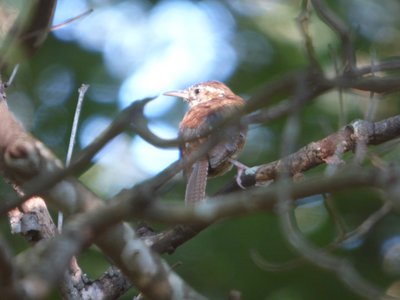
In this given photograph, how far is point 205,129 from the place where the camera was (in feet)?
15.9

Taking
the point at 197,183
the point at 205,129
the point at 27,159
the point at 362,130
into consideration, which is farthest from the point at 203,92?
the point at 27,159

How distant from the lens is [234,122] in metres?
2.87

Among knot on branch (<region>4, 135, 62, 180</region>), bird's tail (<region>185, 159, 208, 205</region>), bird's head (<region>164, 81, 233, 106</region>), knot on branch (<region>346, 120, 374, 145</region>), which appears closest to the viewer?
knot on branch (<region>4, 135, 62, 180</region>)

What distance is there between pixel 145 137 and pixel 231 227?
3.74m

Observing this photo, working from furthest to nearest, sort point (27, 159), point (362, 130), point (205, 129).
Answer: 1. point (205, 129)
2. point (362, 130)
3. point (27, 159)

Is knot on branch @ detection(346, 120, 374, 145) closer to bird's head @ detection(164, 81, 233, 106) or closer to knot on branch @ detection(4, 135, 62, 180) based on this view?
knot on branch @ detection(4, 135, 62, 180)

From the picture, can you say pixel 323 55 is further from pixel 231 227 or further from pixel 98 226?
pixel 98 226

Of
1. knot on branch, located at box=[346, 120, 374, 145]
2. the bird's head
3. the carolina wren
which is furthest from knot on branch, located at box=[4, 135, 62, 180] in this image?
the bird's head

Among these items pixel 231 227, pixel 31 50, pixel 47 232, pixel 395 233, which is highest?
pixel 31 50

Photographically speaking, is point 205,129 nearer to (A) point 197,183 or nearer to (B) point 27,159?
(A) point 197,183

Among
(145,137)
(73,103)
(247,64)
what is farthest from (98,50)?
(145,137)

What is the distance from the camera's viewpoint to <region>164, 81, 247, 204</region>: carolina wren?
558 centimetres

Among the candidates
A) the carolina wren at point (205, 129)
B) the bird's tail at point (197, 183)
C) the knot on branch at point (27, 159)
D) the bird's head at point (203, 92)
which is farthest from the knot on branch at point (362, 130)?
the bird's head at point (203, 92)

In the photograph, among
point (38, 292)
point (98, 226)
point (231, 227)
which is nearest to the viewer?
point (38, 292)
